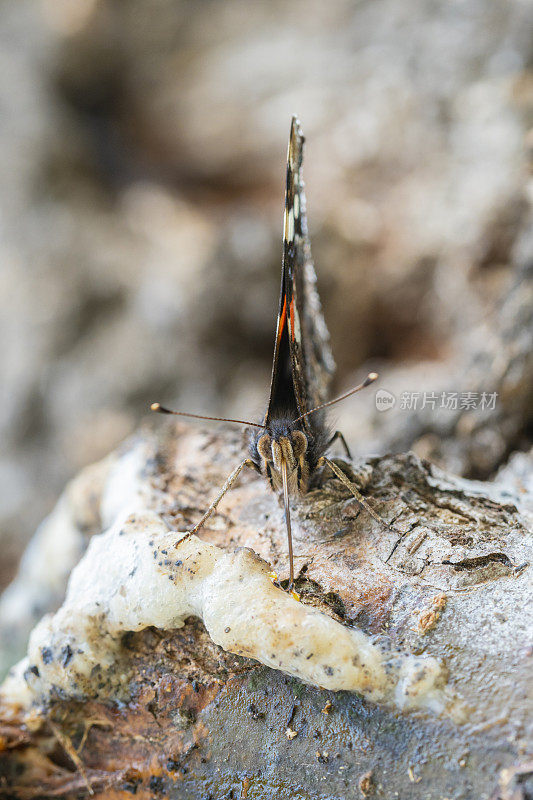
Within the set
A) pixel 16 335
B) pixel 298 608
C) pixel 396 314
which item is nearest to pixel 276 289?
pixel 396 314

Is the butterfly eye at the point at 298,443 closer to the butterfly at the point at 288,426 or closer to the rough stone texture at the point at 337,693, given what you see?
the butterfly at the point at 288,426

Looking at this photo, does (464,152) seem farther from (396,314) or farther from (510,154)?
(396,314)

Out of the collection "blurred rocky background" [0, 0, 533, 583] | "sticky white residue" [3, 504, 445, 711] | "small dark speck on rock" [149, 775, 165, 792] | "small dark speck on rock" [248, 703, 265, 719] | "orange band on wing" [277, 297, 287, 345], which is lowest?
"small dark speck on rock" [149, 775, 165, 792]

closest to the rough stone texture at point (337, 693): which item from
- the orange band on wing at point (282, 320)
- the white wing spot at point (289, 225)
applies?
the orange band on wing at point (282, 320)

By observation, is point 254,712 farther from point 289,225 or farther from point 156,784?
point 289,225

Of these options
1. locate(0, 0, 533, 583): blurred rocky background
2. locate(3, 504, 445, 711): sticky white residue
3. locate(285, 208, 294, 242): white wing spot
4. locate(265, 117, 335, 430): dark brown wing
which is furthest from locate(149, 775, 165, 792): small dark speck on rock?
locate(0, 0, 533, 583): blurred rocky background

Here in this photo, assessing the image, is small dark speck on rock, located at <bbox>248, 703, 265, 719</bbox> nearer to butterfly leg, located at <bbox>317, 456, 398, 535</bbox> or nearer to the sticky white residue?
the sticky white residue
